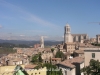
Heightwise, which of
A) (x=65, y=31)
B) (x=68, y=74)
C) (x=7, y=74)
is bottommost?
(x=68, y=74)

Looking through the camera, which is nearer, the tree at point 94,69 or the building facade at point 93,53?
the tree at point 94,69

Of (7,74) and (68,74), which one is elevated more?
(7,74)

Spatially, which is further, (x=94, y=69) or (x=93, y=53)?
(x=93, y=53)

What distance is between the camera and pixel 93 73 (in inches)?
619

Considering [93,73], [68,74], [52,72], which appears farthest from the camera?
[68,74]

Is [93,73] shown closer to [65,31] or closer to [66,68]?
[66,68]

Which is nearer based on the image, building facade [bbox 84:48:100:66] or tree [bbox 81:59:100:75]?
tree [bbox 81:59:100:75]

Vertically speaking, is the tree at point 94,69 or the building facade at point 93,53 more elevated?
the building facade at point 93,53

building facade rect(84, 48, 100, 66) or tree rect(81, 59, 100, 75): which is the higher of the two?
building facade rect(84, 48, 100, 66)

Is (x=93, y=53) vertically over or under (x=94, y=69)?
over

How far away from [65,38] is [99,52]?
71575 mm

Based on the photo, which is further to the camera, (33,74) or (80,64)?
(80,64)

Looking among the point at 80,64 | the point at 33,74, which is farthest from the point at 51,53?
the point at 33,74

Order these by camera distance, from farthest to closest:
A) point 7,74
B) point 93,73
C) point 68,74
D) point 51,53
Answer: point 51,53, point 68,74, point 93,73, point 7,74
